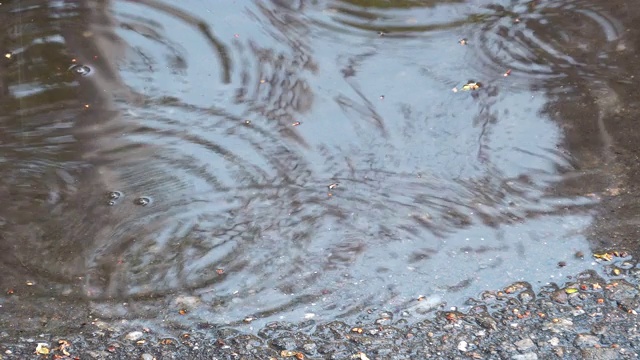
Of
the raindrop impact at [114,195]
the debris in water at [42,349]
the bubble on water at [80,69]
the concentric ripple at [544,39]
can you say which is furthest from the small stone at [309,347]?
the bubble on water at [80,69]

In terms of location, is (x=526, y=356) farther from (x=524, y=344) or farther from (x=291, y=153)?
(x=291, y=153)

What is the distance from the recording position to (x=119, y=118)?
427cm

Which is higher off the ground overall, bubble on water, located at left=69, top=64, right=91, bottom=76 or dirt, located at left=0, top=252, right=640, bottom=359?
bubble on water, located at left=69, top=64, right=91, bottom=76

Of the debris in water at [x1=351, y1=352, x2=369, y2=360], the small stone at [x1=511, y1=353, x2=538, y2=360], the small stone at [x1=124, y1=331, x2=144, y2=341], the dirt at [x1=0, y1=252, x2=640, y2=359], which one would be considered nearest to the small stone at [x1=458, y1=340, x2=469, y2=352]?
the dirt at [x1=0, y1=252, x2=640, y2=359]

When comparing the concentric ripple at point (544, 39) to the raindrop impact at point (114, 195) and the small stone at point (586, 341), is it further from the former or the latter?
the raindrop impact at point (114, 195)

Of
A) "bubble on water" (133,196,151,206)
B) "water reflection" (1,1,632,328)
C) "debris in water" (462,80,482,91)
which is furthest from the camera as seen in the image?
"debris in water" (462,80,482,91)

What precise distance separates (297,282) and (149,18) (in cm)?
240

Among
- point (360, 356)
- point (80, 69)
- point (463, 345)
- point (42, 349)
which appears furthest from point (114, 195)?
point (463, 345)

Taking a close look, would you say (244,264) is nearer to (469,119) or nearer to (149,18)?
(469,119)

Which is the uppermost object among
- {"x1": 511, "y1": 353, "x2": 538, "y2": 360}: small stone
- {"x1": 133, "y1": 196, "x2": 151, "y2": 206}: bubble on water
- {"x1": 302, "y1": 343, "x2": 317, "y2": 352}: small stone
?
{"x1": 133, "y1": 196, "x2": 151, "y2": 206}: bubble on water

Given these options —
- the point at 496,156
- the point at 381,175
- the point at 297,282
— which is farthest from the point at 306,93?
the point at 297,282

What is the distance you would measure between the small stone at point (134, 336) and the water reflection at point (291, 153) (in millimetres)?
224

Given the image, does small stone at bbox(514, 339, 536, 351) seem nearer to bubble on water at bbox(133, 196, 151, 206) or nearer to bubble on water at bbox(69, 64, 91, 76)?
bubble on water at bbox(133, 196, 151, 206)

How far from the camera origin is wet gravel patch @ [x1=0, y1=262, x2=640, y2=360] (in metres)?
3.00
